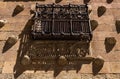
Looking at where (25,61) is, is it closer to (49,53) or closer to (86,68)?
(49,53)

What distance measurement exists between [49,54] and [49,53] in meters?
0.05

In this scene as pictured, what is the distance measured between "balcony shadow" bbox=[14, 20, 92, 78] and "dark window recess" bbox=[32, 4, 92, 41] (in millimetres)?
257

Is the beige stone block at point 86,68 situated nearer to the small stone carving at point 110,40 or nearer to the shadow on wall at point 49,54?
the shadow on wall at point 49,54

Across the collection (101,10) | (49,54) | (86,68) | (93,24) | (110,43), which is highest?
(101,10)

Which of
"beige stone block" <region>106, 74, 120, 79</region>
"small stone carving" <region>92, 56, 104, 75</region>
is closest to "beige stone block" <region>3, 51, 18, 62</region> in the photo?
"small stone carving" <region>92, 56, 104, 75</region>

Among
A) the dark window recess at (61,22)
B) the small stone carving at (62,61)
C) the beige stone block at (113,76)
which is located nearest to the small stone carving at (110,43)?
the dark window recess at (61,22)

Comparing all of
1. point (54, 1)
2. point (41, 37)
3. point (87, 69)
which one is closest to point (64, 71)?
point (87, 69)

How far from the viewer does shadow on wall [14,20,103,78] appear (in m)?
10.7

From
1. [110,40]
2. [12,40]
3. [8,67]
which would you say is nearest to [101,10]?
[110,40]

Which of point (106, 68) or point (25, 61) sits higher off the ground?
point (25, 61)

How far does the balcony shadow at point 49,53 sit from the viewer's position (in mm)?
10703

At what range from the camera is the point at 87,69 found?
10.7 m

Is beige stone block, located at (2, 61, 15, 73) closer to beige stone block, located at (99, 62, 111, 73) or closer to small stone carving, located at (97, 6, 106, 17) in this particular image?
beige stone block, located at (99, 62, 111, 73)

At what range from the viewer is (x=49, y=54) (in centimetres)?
1112
